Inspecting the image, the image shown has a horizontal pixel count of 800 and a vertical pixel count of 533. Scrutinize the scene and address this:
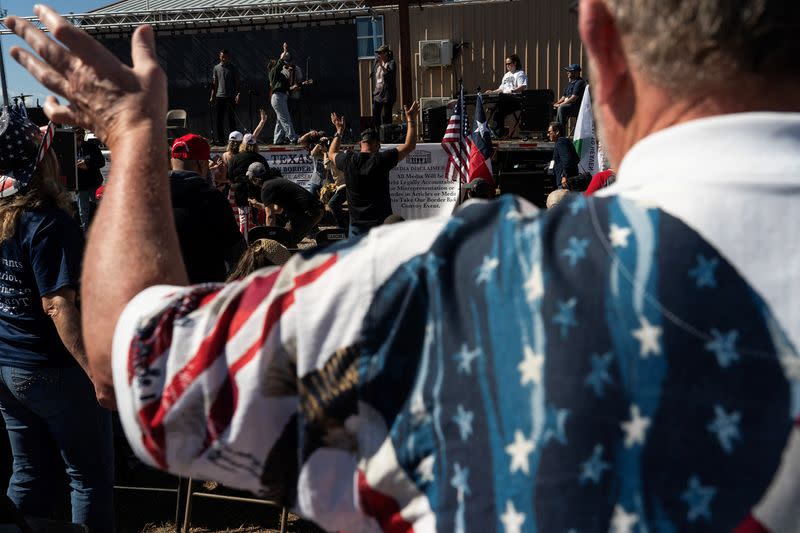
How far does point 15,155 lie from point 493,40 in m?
17.4

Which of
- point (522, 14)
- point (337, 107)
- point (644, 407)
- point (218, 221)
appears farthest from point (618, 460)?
point (337, 107)

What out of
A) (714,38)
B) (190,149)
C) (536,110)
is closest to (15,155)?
(190,149)

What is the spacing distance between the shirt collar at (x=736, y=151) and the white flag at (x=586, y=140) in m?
9.99

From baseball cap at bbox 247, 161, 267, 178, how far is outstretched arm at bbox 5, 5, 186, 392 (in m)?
7.98

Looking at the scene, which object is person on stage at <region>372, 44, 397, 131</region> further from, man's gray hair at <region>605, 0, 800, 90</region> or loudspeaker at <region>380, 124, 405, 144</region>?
man's gray hair at <region>605, 0, 800, 90</region>

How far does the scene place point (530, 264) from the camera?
2.68ft

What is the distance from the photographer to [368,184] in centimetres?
827

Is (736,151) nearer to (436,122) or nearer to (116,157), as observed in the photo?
(116,157)

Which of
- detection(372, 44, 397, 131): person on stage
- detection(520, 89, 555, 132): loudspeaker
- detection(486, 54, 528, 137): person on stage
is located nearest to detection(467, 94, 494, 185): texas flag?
detection(520, 89, 555, 132): loudspeaker

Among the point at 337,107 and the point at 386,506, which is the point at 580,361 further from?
the point at 337,107

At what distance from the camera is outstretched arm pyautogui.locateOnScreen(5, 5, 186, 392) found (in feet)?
3.32

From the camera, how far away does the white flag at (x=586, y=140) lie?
416 inches

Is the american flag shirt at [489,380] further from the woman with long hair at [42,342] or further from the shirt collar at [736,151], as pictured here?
the woman with long hair at [42,342]

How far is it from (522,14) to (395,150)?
12.1 metres
